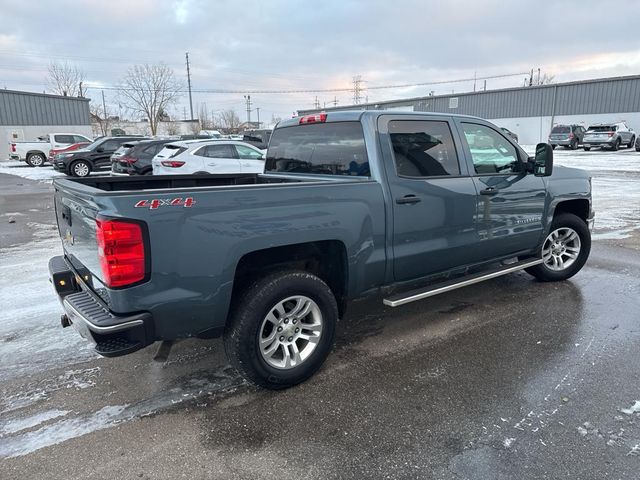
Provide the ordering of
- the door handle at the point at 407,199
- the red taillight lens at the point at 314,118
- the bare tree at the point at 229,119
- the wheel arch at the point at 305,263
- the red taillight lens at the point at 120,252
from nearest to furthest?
1. the red taillight lens at the point at 120,252
2. the wheel arch at the point at 305,263
3. the door handle at the point at 407,199
4. the red taillight lens at the point at 314,118
5. the bare tree at the point at 229,119

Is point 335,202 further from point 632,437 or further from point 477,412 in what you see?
point 632,437

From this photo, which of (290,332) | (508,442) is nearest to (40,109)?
(290,332)

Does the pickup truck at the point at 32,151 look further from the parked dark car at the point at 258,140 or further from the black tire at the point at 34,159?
the parked dark car at the point at 258,140

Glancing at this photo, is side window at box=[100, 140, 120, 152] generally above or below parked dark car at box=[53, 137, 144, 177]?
above

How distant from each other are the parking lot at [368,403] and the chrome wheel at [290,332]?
234 millimetres

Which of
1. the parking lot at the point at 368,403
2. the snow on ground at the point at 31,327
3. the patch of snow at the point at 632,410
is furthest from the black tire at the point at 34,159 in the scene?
the patch of snow at the point at 632,410

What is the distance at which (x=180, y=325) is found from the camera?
289 centimetres

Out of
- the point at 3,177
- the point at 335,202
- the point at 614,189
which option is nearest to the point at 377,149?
the point at 335,202

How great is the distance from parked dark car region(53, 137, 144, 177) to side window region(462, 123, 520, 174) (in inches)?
760

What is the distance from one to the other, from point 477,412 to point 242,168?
11.6m

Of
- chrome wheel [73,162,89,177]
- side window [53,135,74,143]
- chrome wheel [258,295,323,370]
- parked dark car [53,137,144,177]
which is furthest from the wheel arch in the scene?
side window [53,135,74,143]

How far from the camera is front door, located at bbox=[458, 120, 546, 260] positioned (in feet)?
14.4

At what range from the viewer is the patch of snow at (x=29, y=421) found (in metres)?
2.91

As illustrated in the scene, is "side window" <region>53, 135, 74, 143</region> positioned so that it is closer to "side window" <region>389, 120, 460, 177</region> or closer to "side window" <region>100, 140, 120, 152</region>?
"side window" <region>100, 140, 120, 152</region>
